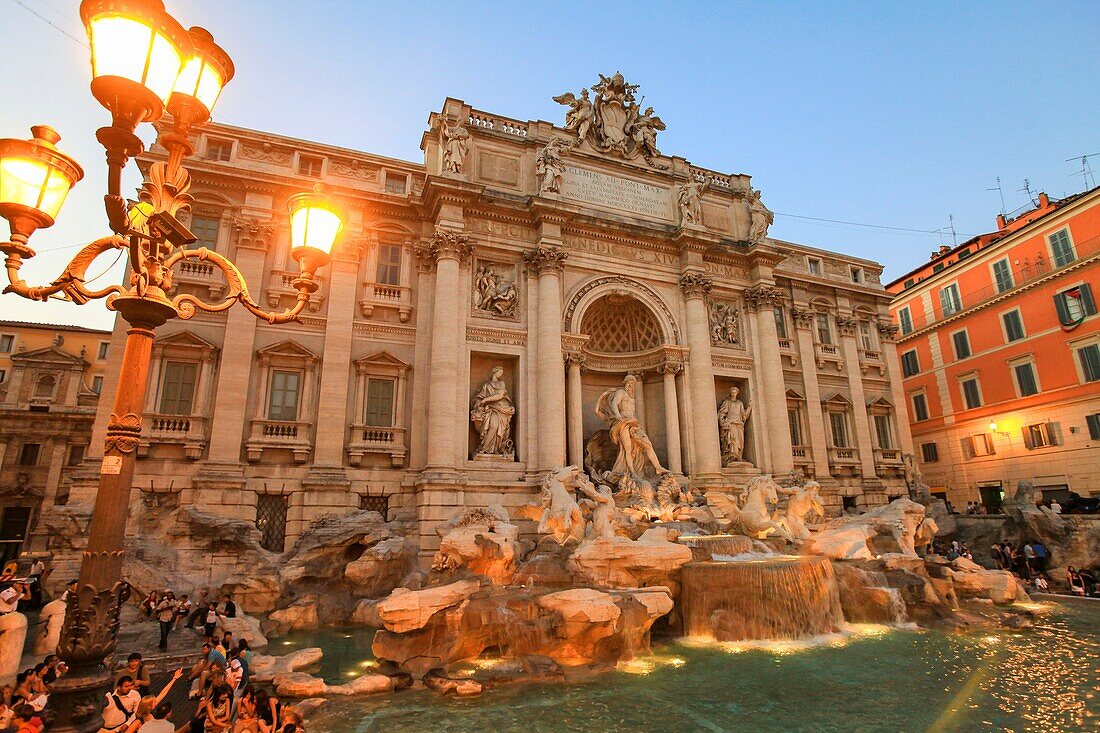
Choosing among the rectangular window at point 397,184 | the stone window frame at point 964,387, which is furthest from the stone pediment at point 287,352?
the stone window frame at point 964,387

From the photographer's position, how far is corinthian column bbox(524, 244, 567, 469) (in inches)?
643

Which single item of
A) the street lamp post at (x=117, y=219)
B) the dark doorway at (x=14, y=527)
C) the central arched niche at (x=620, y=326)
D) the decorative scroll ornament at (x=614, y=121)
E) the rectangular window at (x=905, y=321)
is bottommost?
the dark doorway at (x=14, y=527)

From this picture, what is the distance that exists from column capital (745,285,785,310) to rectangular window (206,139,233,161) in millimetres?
17904

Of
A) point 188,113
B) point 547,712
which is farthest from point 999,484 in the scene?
point 188,113

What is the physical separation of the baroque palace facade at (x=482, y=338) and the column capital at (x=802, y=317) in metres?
0.06

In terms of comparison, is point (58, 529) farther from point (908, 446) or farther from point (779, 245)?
point (908, 446)

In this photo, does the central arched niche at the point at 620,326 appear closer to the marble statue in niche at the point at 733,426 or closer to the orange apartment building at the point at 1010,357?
the marble statue in niche at the point at 733,426

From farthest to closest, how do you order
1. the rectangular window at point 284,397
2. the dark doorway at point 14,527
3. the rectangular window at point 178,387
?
the dark doorway at point 14,527, the rectangular window at point 284,397, the rectangular window at point 178,387

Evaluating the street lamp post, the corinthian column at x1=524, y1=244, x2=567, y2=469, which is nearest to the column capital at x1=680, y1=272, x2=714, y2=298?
the corinthian column at x1=524, y1=244, x2=567, y2=469

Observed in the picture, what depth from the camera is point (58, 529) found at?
1250cm

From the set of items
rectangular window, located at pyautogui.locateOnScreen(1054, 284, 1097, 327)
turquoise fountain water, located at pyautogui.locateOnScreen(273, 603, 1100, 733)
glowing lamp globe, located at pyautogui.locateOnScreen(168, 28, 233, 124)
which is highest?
rectangular window, located at pyautogui.locateOnScreen(1054, 284, 1097, 327)

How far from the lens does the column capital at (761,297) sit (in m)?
21.4

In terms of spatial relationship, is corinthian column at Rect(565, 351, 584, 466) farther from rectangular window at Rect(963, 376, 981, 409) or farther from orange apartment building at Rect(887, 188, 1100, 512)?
rectangular window at Rect(963, 376, 981, 409)

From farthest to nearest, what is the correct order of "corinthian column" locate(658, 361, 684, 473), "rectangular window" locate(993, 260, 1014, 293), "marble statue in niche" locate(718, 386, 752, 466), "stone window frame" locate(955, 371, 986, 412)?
"stone window frame" locate(955, 371, 986, 412) < "rectangular window" locate(993, 260, 1014, 293) < "marble statue in niche" locate(718, 386, 752, 466) < "corinthian column" locate(658, 361, 684, 473)
